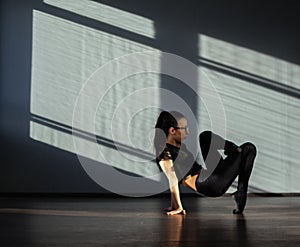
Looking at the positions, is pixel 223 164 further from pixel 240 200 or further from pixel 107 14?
pixel 107 14

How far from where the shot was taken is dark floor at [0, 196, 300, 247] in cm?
273

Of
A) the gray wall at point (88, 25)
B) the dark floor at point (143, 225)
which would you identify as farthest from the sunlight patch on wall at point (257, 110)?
the dark floor at point (143, 225)

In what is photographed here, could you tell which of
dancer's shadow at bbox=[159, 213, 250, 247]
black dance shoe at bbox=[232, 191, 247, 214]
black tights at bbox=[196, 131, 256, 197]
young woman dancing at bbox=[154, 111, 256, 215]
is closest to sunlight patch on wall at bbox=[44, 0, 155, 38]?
young woman dancing at bbox=[154, 111, 256, 215]

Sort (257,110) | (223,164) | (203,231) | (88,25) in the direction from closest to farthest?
1. (203,231)
2. (223,164)
3. (88,25)
4. (257,110)

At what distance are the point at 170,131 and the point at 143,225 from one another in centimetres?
98

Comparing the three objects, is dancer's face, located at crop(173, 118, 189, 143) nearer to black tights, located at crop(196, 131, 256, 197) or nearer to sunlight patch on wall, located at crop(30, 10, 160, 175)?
black tights, located at crop(196, 131, 256, 197)

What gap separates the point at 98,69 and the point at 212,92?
1.26 m

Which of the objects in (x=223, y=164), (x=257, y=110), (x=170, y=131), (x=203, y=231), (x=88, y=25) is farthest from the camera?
(x=257, y=110)

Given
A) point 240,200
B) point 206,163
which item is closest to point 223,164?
point 206,163

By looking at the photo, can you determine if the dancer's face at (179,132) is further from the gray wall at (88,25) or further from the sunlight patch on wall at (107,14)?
the sunlight patch on wall at (107,14)

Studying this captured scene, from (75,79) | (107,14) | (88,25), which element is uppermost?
(107,14)

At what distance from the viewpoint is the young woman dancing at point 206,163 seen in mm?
4047

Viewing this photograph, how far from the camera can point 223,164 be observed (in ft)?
13.4

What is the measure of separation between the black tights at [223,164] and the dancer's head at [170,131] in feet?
0.55
